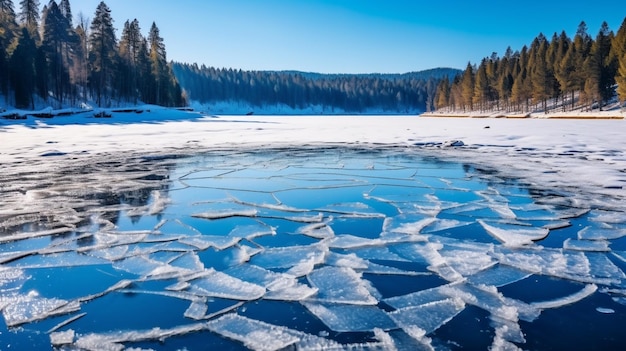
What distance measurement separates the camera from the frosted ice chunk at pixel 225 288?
3.00m

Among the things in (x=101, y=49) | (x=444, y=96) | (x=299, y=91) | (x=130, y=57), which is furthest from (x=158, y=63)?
(x=299, y=91)

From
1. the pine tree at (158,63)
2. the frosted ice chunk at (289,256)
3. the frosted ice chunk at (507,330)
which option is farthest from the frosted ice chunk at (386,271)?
the pine tree at (158,63)

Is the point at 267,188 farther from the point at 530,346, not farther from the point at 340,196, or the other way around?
the point at 530,346

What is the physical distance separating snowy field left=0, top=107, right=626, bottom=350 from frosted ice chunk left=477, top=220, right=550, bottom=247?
21 mm

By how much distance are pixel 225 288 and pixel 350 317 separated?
3.35 ft

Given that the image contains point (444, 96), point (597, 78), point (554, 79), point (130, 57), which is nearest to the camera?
point (597, 78)

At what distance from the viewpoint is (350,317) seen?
2695 mm

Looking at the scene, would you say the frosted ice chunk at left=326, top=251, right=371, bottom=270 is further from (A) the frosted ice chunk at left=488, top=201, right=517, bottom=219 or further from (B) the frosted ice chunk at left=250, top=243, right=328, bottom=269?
(A) the frosted ice chunk at left=488, top=201, right=517, bottom=219

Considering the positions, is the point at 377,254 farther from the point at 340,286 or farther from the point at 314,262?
the point at 340,286

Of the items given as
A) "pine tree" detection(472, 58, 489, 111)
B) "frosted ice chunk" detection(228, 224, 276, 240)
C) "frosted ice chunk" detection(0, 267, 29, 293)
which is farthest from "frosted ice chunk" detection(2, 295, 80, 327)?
"pine tree" detection(472, 58, 489, 111)

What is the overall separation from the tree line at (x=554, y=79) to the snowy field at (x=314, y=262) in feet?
164

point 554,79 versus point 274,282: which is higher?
point 554,79

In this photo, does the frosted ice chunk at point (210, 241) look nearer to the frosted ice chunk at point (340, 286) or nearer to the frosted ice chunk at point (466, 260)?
the frosted ice chunk at point (340, 286)

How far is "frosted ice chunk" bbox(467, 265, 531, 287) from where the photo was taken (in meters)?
3.22
